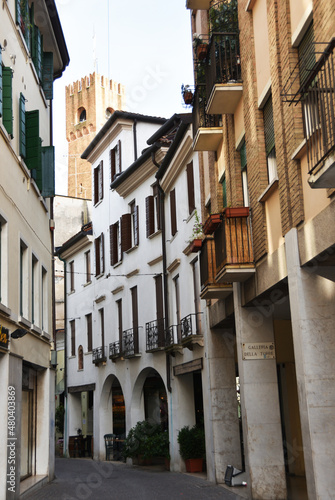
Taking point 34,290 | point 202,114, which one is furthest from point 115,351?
point 202,114

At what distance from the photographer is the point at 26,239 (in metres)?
15.8

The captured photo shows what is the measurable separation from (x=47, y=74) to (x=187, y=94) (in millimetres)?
4756

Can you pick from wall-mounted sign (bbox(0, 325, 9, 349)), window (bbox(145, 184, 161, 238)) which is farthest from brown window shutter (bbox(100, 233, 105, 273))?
wall-mounted sign (bbox(0, 325, 9, 349))

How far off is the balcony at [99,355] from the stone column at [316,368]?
798 inches

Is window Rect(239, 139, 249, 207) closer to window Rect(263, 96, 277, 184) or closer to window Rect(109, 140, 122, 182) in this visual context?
window Rect(263, 96, 277, 184)

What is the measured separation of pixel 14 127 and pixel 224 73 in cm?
462

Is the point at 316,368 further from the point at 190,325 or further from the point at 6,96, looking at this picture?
the point at 190,325

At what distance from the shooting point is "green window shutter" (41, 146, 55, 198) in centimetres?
1778

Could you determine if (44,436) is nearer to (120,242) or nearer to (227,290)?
(227,290)

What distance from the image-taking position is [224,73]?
14.1m


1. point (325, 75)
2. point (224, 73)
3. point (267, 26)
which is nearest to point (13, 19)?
point (224, 73)

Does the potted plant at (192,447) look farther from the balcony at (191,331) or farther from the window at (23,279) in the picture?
the window at (23,279)

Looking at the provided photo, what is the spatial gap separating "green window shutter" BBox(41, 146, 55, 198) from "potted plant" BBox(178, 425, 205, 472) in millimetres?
8138

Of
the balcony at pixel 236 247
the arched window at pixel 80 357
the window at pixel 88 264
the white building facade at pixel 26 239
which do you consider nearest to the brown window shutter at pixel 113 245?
the window at pixel 88 264
